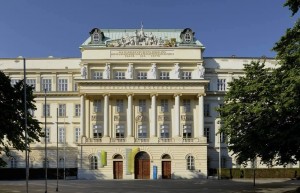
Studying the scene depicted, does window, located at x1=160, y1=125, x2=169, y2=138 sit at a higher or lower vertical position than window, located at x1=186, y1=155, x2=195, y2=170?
higher

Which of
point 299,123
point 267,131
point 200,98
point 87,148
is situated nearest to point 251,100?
point 267,131

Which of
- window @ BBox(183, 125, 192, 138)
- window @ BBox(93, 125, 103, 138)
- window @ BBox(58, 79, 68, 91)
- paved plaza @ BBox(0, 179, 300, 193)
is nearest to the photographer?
paved plaza @ BBox(0, 179, 300, 193)

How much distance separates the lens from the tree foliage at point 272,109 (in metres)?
34.5

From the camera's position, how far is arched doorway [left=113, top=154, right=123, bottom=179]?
3073 inches

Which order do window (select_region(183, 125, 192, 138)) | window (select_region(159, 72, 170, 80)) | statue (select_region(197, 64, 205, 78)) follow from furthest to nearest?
1. window (select_region(159, 72, 170, 80))
2. window (select_region(183, 125, 192, 138))
3. statue (select_region(197, 64, 205, 78))

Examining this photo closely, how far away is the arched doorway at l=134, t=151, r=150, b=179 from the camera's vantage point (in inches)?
3078

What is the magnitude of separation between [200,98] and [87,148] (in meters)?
19.8

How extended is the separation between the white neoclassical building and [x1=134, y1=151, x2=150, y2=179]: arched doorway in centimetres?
16

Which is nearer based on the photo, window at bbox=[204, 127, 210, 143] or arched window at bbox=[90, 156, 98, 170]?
arched window at bbox=[90, 156, 98, 170]

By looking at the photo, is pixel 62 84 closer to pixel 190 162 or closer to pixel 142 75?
pixel 142 75

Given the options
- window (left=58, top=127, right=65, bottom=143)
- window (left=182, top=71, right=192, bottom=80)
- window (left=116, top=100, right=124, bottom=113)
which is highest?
window (left=182, top=71, right=192, bottom=80)

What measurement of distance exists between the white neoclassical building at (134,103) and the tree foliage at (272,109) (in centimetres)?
2213

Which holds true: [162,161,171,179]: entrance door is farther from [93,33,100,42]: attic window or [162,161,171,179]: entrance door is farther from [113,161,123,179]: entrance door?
[93,33,100,42]: attic window

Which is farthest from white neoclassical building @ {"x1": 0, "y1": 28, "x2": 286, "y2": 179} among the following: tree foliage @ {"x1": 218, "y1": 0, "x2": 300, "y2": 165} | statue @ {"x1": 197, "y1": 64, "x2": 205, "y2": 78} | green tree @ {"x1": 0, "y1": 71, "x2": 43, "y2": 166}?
green tree @ {"x1": 0, "y1": 71, "x2": 43, "y2": 166}
